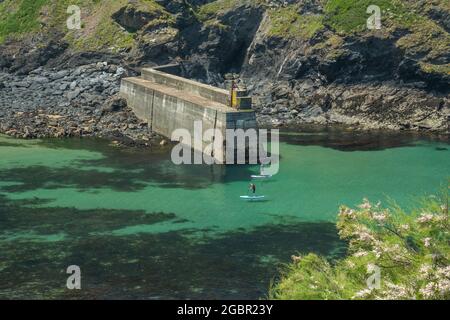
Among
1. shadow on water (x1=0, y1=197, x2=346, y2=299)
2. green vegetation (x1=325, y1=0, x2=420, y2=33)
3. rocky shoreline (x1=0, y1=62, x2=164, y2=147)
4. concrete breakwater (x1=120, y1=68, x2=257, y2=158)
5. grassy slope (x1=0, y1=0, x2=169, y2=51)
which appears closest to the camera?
shadow on water (x1=0, y1=197, x2=346, y2=299)

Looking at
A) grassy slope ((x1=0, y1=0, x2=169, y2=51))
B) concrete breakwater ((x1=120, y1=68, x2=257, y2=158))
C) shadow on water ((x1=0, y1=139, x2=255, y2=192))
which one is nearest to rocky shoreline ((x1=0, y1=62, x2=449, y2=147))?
concrete breakwater ((x1=120, y1=68, x2=257, y2=158))

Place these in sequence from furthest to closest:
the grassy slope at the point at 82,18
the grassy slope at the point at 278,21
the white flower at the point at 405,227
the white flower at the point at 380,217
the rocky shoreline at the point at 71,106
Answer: the grassy slope at the point at 82,18
the grassy slope at the point at 278,21
the rocky shoreline at the point at 71,106
the white flower at the point at 405,227
the white flower at the point at 380,217

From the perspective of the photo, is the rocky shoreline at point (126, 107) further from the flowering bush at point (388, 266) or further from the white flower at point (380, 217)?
the white flower at point (380, 217)

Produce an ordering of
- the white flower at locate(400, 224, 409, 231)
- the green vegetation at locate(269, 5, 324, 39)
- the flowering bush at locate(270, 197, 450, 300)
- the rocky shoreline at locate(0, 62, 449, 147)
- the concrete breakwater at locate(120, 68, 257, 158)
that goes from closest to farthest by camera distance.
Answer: the flowering bush at locate(270, 197, 450, 300)
the white flower at locate(400, 224, 409, 231)
the concrete breakwater at locate(120, 68, 257, 158)
the rocky shoreline at locate(0, 62, 449, 147)
the green vegetation at locate(269, 5, 324, 39)

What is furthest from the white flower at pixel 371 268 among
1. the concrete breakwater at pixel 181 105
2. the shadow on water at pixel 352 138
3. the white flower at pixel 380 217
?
the shadow on water at pixel 352 138

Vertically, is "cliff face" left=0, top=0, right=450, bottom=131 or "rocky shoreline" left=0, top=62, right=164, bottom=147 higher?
"cliff face" left=0, top=0, right=450, bottom=131

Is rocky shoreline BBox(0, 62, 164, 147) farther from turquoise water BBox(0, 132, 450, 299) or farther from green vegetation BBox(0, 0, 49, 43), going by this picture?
green vegetation BBox(0, 0, 49, 43)
